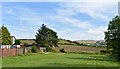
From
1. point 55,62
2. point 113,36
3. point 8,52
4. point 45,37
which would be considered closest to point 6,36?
point 8,52

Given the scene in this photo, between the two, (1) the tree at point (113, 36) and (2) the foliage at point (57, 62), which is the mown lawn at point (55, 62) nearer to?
(2) the foliage at point (57, 62)

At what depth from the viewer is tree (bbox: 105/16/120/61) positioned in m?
31.7

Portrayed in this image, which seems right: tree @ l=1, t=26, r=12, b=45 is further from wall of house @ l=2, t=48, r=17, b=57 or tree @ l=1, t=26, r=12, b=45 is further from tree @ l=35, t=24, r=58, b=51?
tree @ l=35, t=24, r=58, b=51

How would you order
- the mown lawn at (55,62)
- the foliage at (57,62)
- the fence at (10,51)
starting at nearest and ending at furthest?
the foliage at (57,62) < the mown lawn at (55,62) < the fence at (10,51)

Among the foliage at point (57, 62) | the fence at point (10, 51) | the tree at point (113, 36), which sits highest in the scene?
the tree at point (113, 36)

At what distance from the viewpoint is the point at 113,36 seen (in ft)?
109

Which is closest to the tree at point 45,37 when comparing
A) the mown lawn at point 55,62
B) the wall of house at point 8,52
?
the wall of house at point 8,52

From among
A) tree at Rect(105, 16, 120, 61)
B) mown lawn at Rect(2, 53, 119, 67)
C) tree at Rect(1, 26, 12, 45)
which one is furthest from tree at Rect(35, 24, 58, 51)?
tree at Rect(105, 16, 120, 61)

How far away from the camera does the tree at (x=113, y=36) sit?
104 ft

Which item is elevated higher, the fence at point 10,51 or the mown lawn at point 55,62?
the fence at point 10,51

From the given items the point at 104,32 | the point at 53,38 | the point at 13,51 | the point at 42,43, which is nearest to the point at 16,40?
the point at 42,43

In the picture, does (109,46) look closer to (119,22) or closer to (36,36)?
(119,22)

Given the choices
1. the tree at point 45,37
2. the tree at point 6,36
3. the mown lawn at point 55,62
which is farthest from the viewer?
the tree at point 45,37

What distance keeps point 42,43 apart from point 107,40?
69130mm
